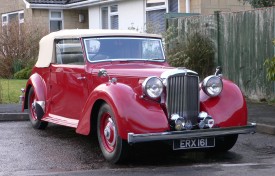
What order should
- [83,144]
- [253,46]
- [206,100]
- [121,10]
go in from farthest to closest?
A: [121,10] < [253,46] < [83,144] < [206,100]

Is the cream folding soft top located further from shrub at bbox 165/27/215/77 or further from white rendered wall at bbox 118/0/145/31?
white rendered wall at bbox 118/0/145/31

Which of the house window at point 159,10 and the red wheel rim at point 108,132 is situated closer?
the red wheel rim at point 108,132

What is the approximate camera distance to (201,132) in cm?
744

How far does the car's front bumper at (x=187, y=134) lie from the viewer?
282 inches

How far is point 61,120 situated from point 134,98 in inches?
92.6

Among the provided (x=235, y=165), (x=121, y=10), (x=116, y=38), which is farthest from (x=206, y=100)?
(x=121, y=10)

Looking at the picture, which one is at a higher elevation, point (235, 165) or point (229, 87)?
point (229, 87)

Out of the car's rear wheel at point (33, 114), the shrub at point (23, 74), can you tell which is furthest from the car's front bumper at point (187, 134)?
the shrub at point (23, 74)

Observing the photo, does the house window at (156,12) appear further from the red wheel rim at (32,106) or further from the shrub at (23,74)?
the red wheel rim at (32,106)

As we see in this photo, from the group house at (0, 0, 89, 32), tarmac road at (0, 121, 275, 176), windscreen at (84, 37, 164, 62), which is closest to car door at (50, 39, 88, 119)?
windscreen at (84, 37, 164, 62)

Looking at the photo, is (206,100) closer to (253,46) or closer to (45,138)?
(45,138)

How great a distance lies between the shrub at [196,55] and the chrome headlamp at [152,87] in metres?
7.10

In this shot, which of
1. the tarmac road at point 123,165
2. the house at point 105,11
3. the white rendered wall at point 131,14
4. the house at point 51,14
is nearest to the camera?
the tarmac road at point 123,165

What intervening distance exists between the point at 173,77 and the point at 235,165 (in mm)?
1396
